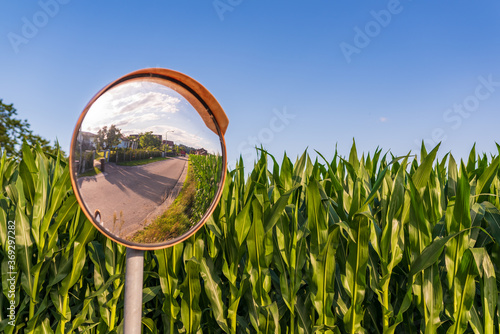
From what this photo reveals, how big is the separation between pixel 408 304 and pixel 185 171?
1.22 m

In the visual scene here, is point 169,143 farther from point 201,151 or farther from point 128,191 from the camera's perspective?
point 128,191

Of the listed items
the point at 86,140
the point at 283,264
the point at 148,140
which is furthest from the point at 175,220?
the point at 283,264

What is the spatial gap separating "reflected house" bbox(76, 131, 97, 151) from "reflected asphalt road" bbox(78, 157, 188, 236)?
0.33ft

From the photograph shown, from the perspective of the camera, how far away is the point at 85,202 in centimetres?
126

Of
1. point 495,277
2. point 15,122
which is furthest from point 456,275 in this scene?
point 15,122

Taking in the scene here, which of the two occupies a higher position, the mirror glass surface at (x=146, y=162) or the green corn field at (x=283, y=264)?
the mirror glass surface at (x=146, y=162)

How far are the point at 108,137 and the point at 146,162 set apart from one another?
0.59 ft

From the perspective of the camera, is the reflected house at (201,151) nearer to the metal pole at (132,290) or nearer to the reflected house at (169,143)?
the reflected house at (169,143)

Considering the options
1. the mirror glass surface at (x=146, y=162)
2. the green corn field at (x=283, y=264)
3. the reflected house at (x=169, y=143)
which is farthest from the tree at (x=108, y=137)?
the green corn field at (x=283, y=264)

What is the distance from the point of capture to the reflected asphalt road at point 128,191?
51.0 inches

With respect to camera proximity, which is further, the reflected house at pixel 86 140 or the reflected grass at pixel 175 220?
the reflected grass at pixel 175 220

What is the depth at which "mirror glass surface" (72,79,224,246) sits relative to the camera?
1.29m

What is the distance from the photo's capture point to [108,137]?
4.40 ft

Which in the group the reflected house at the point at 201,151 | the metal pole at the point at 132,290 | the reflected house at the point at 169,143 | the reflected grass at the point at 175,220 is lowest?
the metal pole at the point at 132,290
